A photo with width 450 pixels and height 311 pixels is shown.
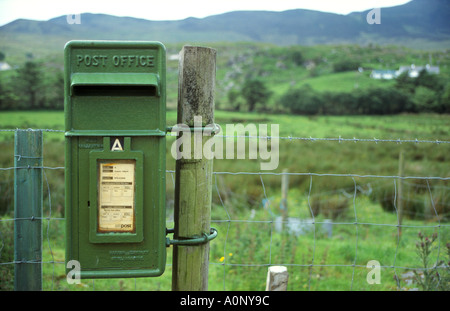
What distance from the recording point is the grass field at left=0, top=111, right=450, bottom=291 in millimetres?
3523

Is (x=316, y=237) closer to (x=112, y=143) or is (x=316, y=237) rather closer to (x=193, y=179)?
(x=193, y=179)

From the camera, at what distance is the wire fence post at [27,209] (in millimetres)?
2170

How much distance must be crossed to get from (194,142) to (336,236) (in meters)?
4.15

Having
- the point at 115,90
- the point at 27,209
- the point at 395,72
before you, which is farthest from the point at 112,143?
the point at 395,72

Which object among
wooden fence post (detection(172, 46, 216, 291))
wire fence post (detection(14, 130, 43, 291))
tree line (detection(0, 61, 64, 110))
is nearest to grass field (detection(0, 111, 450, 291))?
wire fence post (detection(14, 130, 43, 291))

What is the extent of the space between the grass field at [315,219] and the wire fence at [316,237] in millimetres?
14

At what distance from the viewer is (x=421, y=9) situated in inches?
3654

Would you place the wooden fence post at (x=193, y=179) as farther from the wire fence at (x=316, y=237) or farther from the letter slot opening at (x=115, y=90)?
the wire fence at (x=316, y=237)

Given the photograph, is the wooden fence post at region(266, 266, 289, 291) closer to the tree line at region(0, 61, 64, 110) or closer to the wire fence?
the wire fence

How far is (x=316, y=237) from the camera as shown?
5.23m

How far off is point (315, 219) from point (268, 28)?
119 m

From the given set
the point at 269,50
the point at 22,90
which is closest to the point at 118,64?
the point at 22,90

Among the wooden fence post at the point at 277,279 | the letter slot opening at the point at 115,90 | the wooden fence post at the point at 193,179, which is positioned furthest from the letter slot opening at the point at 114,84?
the wooden fence post at the point at 277,279

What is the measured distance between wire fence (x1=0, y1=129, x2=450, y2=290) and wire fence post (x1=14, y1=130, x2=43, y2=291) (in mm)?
51
